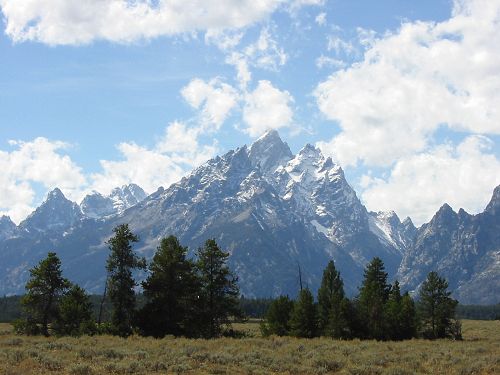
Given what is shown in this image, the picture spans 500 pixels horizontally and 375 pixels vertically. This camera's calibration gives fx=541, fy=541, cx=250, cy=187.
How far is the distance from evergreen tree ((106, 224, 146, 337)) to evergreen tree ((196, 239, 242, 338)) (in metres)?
6.41

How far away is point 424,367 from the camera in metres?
30.8

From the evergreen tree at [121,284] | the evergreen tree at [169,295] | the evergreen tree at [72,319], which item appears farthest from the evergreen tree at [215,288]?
the evergreen tree at [72,319]

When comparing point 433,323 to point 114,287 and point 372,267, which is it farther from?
point 114,287

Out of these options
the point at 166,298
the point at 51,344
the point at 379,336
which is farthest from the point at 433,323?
the point at 51,344

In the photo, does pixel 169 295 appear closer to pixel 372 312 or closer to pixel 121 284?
pixel 121 284

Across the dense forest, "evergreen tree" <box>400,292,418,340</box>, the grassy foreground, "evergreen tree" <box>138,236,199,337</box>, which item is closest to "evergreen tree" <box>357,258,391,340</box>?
the dense forest

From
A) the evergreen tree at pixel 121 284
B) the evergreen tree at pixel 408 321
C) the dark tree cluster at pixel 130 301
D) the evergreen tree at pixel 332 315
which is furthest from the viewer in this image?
the evergreen tree at pixel 408 321

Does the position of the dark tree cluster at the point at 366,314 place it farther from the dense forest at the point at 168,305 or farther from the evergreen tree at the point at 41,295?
the evergreen tree at the point at 41,295

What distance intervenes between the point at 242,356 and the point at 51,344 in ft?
40.8

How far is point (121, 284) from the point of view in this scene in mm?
50562

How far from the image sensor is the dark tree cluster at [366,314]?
60.6 meters

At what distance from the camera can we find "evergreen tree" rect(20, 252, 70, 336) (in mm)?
51031

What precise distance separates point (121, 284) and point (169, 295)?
4.64 meters

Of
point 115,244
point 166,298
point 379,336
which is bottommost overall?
Result: point 379,336
